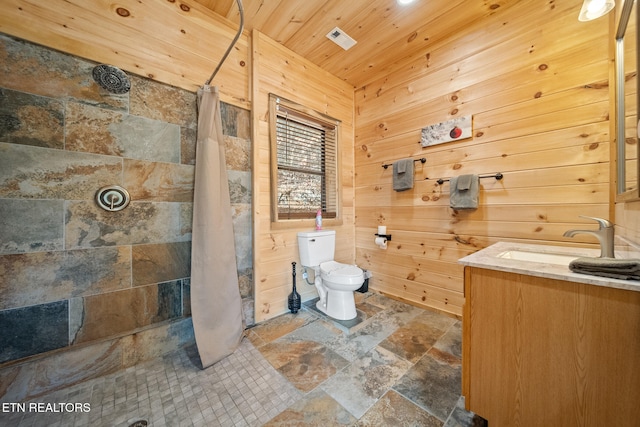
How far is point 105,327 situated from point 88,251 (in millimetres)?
472

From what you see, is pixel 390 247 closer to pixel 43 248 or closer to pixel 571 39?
pixel 571 39

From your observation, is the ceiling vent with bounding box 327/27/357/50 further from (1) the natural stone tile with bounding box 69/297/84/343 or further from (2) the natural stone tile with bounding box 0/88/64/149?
(1) the natural stone tile with bounding box 69/297/84/343

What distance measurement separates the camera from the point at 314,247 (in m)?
2.11

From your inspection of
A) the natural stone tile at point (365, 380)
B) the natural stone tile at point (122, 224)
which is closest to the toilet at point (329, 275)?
the natural stone tile at point (365, 380)

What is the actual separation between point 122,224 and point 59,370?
2.73ft

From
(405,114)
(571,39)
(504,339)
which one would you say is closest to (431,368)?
(504,339)

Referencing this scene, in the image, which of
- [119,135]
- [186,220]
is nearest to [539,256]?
[186,220]

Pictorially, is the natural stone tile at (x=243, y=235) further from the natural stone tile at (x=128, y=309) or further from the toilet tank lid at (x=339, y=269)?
the toilet tank lid at (x=339, y=269)

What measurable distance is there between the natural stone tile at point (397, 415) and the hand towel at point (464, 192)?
142cm

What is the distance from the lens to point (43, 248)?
3.88ft

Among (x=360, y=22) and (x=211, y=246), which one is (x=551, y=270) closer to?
(x=211, y=246)

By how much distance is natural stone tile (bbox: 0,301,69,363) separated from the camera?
3.62 ft

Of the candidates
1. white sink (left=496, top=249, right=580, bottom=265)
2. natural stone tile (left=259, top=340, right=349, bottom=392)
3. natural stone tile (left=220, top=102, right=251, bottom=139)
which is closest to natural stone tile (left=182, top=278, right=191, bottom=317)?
natural stone tile (left=259, top=340, right=349, bottom=392)

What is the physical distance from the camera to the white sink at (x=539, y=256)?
122 centimetres
